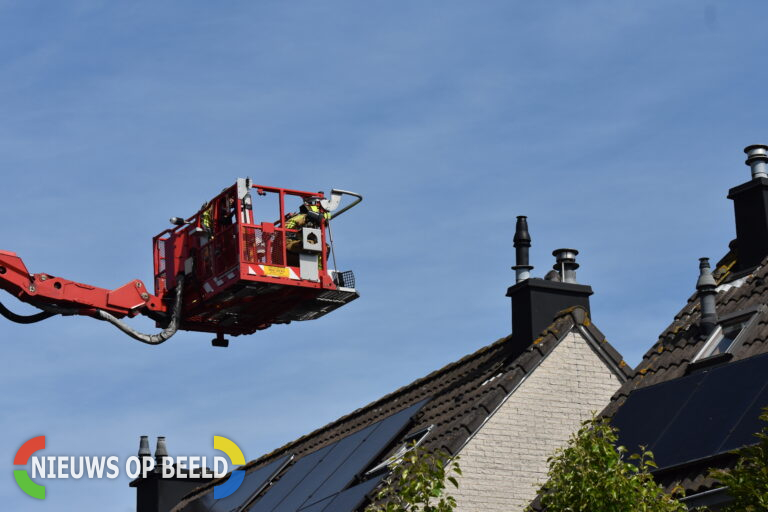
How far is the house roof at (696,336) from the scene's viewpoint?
67.0ft

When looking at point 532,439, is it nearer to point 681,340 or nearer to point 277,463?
point 681,340

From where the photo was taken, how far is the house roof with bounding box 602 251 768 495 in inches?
804

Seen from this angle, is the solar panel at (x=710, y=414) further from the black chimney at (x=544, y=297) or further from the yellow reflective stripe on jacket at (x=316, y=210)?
the yellow reflective stripe on jacket at (x=316, y=210)

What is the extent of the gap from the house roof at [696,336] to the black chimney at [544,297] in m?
3.44

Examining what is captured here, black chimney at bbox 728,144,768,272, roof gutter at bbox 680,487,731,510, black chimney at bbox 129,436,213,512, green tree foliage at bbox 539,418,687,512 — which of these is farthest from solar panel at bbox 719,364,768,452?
black chimney at bbox 129,436,213,512

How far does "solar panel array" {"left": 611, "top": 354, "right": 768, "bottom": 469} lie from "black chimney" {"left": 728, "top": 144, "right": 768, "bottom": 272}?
3.12 meters

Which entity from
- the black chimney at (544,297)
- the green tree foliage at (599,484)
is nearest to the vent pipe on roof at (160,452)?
the black chimney at (544,297)

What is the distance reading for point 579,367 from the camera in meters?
24.6

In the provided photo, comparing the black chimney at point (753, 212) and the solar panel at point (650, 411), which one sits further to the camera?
the black chimney at point (753, 212)

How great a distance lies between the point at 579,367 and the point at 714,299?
11.8ft

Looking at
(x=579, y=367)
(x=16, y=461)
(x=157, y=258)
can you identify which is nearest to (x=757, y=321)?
(x=579, y=367)

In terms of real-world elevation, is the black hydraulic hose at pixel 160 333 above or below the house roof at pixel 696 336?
above

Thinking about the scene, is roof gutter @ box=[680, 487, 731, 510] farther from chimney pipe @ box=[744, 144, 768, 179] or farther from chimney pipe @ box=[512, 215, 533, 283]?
chimney pipe @ box=[512, 215, 533, 283]

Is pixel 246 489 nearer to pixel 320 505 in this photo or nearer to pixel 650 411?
pixel 320 505
